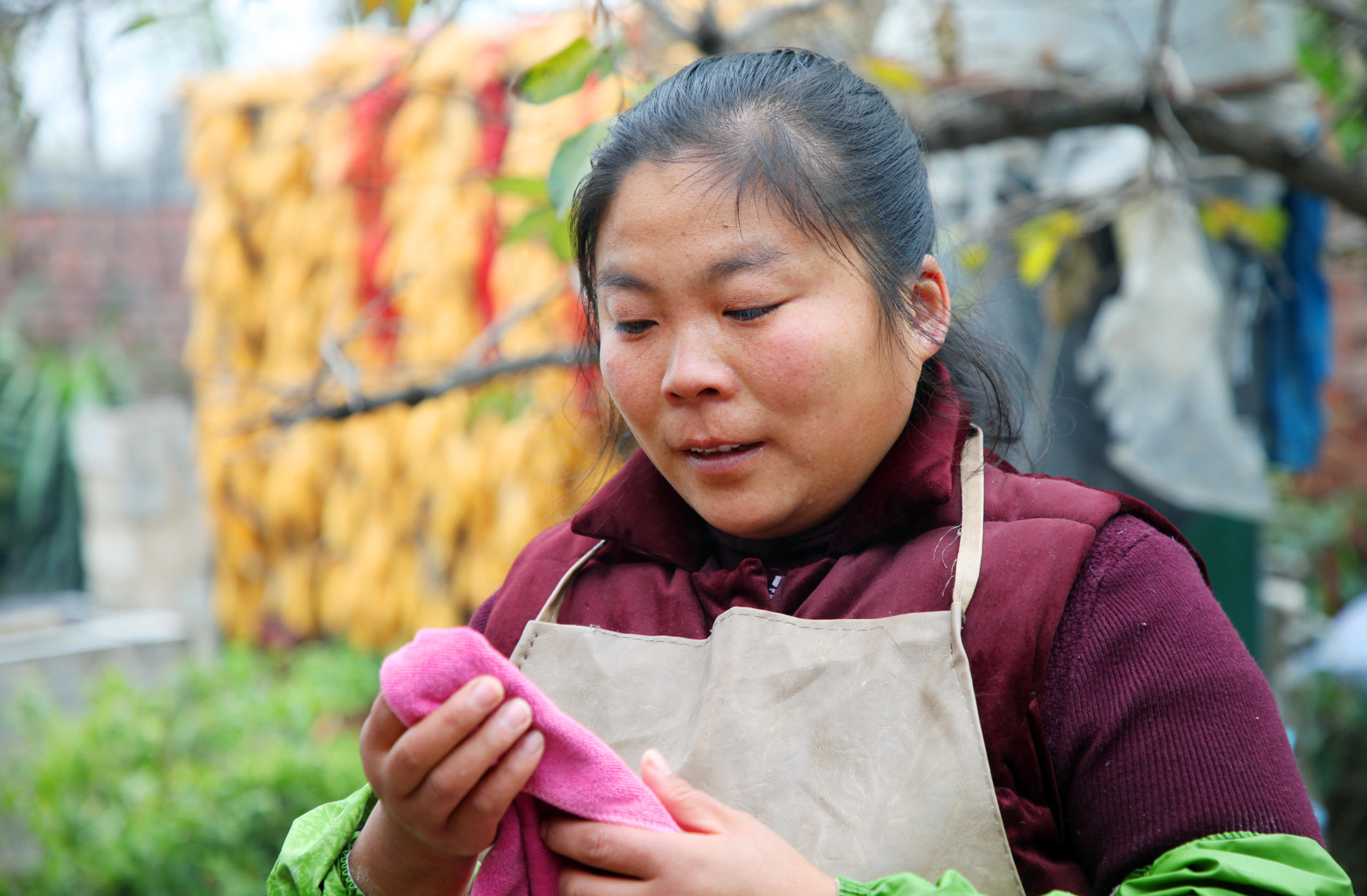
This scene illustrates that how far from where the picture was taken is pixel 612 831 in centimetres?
94

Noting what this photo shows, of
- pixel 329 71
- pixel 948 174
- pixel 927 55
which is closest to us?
pixel 927 55

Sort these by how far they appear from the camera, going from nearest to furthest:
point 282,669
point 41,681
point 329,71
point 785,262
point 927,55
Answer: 1. point 785,262
2. point 927,55
3. point 41,681
4. point 329,71
5. point 282,669

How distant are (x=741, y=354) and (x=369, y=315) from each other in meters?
Answer: 3.36

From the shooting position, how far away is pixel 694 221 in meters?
1.09

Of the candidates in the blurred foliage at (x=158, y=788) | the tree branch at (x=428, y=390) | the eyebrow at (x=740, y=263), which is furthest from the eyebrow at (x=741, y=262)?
the blurred foliage at (x=158, y=788)

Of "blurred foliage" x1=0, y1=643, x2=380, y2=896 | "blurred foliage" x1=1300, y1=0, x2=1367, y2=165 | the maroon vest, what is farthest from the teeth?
"blurred foliage" x1=0, y1=643, x2=380, y2=896

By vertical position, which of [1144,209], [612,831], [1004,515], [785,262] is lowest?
[1144,209]

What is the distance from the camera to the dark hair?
112 cm

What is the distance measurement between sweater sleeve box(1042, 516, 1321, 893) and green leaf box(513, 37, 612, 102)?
3.27 ft

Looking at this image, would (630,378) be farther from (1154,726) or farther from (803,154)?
(1154,726)

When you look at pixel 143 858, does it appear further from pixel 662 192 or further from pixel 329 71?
pixel 329 71

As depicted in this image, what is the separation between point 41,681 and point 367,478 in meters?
1.39

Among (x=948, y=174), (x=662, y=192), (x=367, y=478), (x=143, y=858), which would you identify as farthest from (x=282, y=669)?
(x=662, y=192)

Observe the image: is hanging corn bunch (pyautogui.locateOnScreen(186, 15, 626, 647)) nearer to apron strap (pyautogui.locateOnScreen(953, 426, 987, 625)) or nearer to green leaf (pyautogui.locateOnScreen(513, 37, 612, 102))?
green leaf (pyautogui.locateOnScreen(513, 37, 612, 102))
